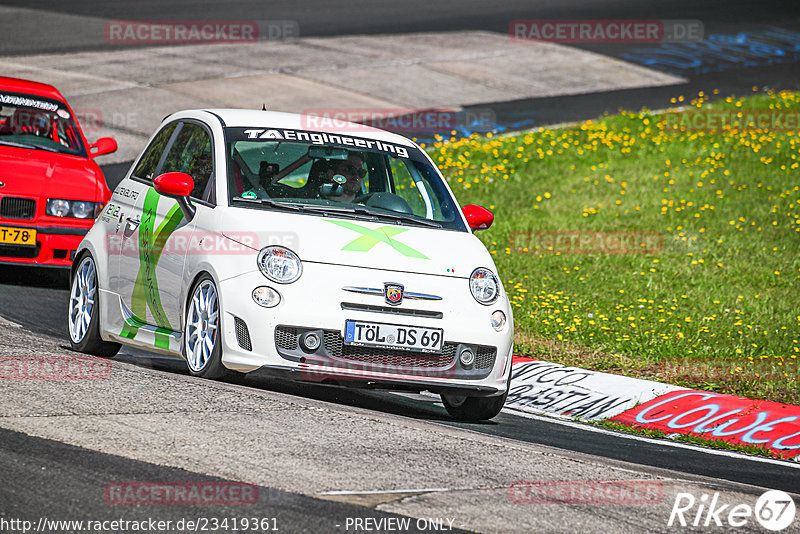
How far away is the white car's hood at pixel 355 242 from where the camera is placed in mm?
7355

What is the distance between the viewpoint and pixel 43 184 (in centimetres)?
1132

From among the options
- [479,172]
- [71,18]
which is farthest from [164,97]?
[71,18]

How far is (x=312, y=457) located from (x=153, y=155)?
3724 mm

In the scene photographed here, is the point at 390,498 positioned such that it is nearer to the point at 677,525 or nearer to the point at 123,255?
the point at 677,525

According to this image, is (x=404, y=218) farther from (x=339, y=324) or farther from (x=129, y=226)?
(x=129, y=226)

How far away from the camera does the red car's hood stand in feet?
36.8

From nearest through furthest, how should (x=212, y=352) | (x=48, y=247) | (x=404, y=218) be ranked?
1. (x=212, y=352)
2. (x=404, y=218)
3. (x=48, y=247)

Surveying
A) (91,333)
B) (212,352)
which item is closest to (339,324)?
(212,352)

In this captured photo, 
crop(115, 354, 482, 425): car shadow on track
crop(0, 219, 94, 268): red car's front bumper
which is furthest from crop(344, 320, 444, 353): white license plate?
crop(0, 219, 94, 268): red car's front bumper

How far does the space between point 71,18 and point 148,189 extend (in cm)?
2119

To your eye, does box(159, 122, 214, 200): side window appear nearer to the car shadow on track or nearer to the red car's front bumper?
the car shadow on track

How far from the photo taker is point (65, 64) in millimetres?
23281

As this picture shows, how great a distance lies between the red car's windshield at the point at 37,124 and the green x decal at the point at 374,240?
5.51 metres

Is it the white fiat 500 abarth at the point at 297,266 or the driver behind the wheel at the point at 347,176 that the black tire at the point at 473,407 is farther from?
the driver behind the wheel at the point at 347,176
